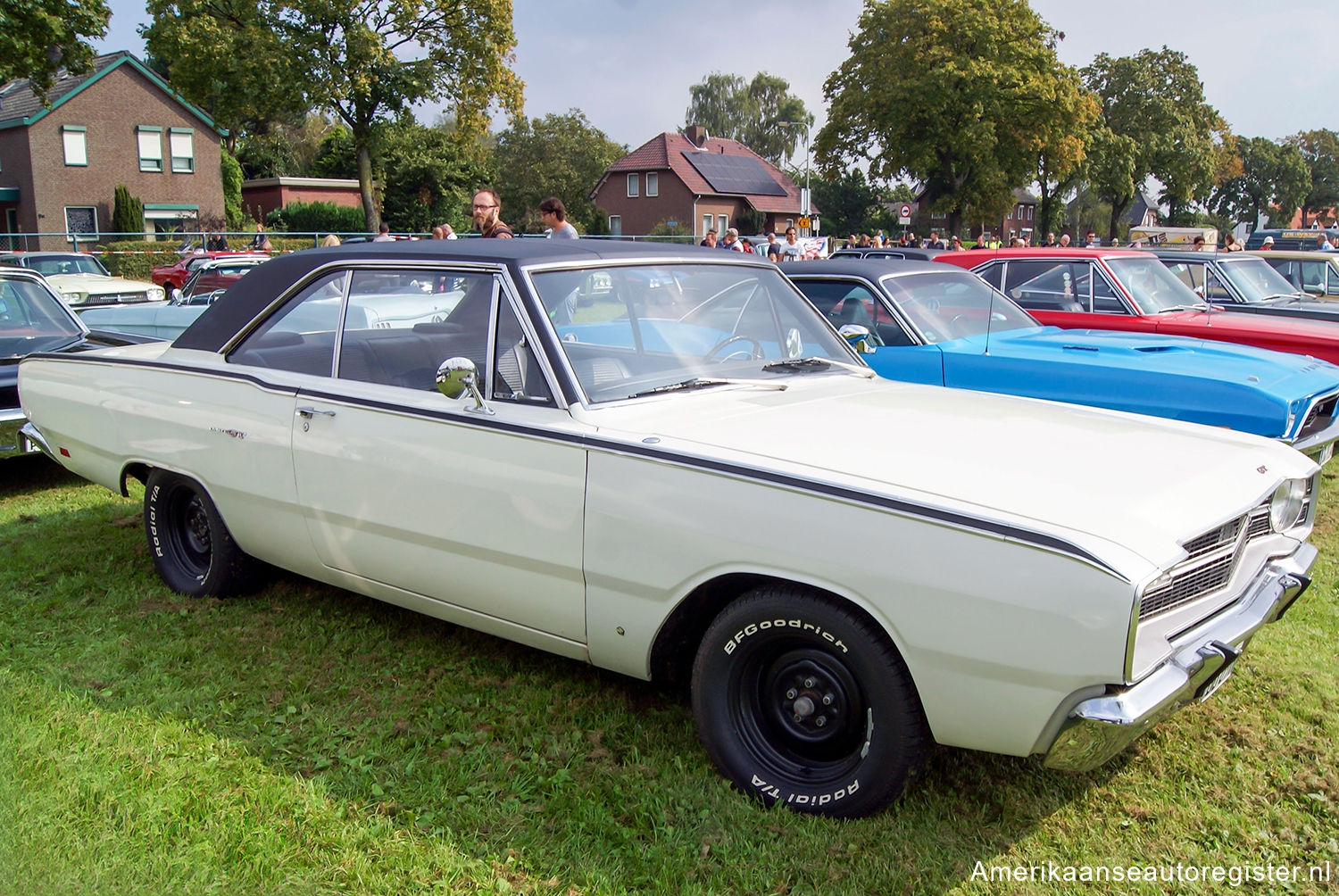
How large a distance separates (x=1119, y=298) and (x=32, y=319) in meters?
8.26

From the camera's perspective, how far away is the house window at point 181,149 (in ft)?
134

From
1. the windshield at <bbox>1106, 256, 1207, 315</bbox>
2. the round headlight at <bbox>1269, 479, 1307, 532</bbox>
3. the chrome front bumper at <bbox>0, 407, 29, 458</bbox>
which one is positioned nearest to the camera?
the round headlight at <bbox>1269, 479, 1307, 532</bbox>

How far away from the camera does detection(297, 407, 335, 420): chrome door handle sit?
380 cm

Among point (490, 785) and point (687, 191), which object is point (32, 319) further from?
point (687, 191)

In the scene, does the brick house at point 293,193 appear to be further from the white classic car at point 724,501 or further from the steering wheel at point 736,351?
the steering wheel at point 736,351

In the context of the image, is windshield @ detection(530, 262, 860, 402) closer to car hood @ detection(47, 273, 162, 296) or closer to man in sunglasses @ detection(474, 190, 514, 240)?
man in sunglasses @ detection(474, 190, 514, 240)

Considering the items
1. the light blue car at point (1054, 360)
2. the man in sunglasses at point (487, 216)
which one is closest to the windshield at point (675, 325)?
the light blue car at point (1054, 360)

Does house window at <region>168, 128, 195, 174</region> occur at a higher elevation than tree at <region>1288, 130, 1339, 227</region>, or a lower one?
lower

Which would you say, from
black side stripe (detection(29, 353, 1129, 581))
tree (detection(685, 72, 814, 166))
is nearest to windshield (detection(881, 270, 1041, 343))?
black side stripe (detection(29, 353, 1129, 581))

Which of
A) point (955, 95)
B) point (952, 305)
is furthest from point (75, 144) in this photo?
point (952, 305)

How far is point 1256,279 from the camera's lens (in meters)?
10.9

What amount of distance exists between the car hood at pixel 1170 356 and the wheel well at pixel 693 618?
3804mm

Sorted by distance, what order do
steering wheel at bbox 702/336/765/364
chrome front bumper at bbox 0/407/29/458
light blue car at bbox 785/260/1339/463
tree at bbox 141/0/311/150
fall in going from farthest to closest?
tree at bbox 141/0/311/150
chrome front bumper at bbox 0/407/29/458
light blue car at bbox 785/260/1339/463
steering wheel at bbox 702/336/765/364

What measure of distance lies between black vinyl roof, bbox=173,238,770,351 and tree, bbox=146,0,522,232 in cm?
3143
